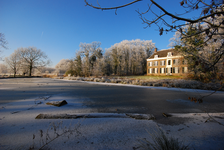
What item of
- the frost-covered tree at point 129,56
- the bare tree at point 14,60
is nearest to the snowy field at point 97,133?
the frost-covered tree at point 129,56

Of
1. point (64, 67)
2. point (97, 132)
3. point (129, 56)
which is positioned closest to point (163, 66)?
point (129, 56)

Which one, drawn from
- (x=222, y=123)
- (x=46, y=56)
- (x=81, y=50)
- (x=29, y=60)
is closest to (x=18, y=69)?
(x=29, y=60)

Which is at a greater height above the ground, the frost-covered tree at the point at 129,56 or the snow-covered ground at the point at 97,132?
the frost-covered tree at the point at 129,56

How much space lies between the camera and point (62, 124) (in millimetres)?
1860

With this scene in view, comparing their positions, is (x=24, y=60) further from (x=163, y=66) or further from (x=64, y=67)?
(x=163, y=66)

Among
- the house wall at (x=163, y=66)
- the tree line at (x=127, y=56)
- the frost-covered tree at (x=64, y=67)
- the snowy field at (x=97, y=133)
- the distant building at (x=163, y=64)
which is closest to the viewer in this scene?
the snowy field at (x=97, y=133)

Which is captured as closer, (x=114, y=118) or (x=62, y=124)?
(x=62, y=124)

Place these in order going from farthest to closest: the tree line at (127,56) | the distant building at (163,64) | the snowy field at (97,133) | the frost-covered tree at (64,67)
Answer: the tree line at (127,56)
the distant building at (163,64)
the frost-covered tree at (64,67)
the snowy field at (97,133)

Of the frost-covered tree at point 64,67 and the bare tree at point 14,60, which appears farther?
the bare tree at point 14,60

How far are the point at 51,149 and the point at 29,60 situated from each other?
35.5m

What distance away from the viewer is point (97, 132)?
165 centimetres

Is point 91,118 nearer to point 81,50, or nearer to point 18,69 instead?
point 81,50

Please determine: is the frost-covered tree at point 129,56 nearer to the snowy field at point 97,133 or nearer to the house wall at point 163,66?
the house wall at point 163,66

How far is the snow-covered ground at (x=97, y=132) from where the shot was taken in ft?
4.54
